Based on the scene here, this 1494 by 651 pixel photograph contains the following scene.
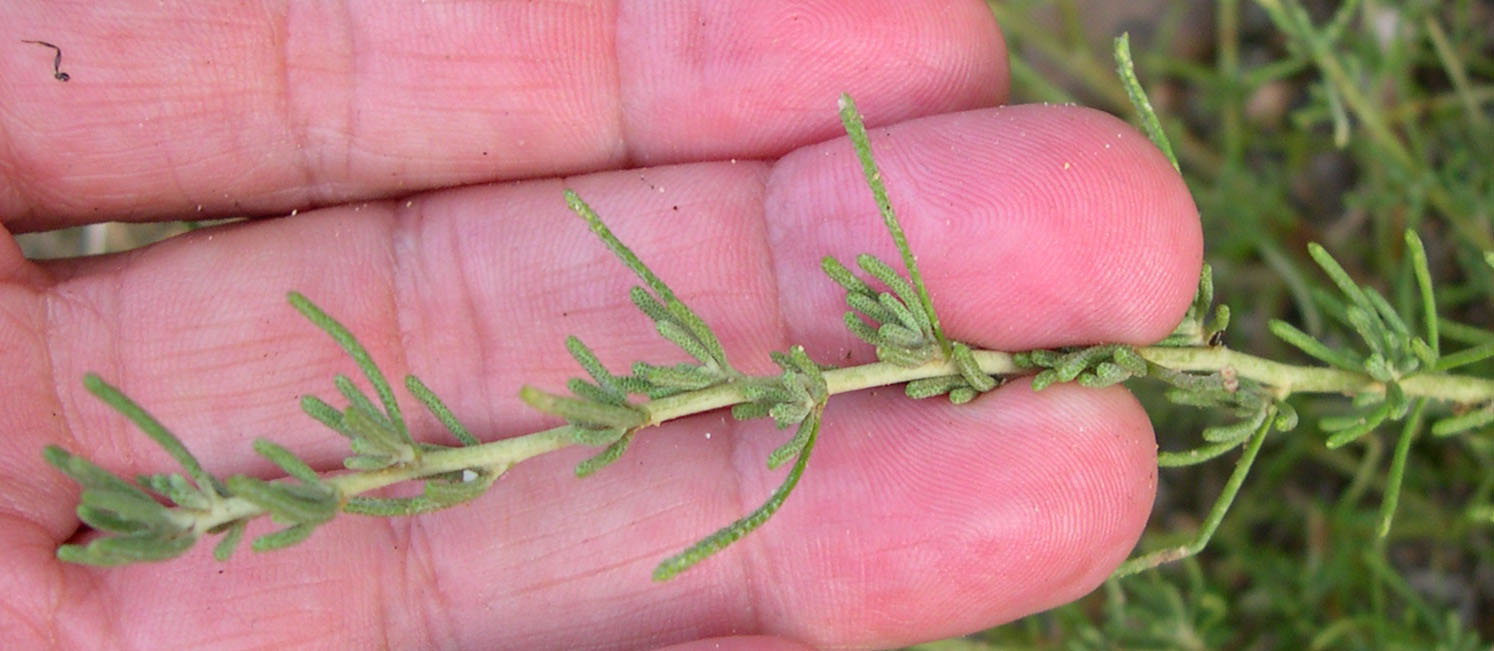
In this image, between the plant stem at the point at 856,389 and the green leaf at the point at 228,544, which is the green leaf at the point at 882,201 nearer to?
the plant stem at the point at 856,389

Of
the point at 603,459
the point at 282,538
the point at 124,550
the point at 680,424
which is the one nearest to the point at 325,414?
the point at 282,538

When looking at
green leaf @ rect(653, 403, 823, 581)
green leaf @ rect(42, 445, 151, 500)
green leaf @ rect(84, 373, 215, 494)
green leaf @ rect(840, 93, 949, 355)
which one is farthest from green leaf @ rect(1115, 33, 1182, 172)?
green leaf @ rect(42, 445, 151, 500)

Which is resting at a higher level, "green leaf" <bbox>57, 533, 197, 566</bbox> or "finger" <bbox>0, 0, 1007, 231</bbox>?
"finger" <bbox>0, 0, 1007, 231</bbox>

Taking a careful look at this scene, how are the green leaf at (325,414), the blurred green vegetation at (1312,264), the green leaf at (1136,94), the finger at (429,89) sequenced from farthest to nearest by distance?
1. the blurred green vegetation at (1312,264)
2. the finger at (429,89)
3. the green leaf at (1136,94)
4. the green leaf at (325,414)

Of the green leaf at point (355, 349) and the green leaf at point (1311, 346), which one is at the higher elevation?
the green leaf at point (355, 349)

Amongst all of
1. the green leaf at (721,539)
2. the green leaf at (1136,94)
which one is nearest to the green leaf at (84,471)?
the green leaf at (721,539)

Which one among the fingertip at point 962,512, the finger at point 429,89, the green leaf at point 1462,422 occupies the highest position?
the finger at point 429,89

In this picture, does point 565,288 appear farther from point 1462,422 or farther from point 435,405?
point 1462,422

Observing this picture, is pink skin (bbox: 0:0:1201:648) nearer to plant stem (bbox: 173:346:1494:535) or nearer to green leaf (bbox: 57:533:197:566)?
plant stem (bbox: 173:346:1494:535)
